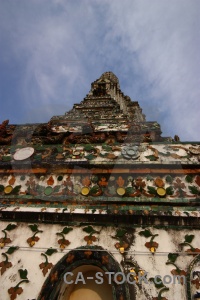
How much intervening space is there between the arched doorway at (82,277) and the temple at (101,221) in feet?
0.04

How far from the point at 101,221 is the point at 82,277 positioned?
2.68 ft

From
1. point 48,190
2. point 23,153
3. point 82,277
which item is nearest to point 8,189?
point 48,190

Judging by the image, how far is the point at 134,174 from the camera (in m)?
4.44

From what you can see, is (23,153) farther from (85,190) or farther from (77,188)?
(85,190)

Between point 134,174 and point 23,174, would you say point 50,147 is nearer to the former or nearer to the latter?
point 23,174

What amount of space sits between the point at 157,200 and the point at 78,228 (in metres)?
1.30

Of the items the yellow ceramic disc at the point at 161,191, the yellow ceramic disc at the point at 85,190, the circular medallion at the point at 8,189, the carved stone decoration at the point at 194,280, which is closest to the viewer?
the carved stone decoration at the point at 194,280

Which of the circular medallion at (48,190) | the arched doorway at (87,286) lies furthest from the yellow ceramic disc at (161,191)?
the circular medallion at (48,190)

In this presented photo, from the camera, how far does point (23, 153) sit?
5164 mm

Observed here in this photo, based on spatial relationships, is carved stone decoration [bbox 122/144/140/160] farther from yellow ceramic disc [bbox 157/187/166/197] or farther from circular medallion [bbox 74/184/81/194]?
circular medallion [bbox 74/184/81/194]

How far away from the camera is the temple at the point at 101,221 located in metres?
3.41

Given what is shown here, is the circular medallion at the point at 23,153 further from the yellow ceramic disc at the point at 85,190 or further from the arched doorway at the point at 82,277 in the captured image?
the arched doorway at the point at 82,277

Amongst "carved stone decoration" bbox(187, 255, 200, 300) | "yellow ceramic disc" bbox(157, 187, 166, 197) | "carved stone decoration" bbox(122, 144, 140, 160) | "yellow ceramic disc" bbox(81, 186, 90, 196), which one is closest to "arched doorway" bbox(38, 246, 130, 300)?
"carved stone decoration" bbox(187, 255, 200, 300)

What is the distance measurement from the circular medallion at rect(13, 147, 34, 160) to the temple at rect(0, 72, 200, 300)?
22 mm
